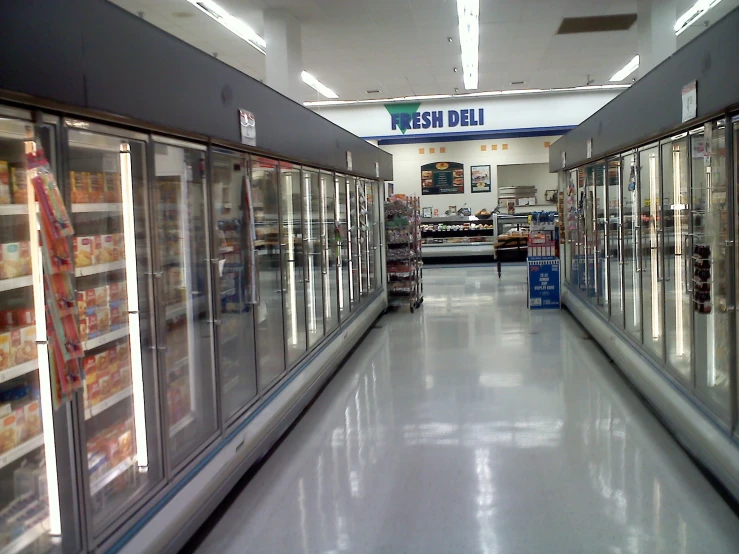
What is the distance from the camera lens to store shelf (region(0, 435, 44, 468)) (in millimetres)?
2611

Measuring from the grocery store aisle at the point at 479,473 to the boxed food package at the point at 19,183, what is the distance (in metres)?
1.93

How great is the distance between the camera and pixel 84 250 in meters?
3.16

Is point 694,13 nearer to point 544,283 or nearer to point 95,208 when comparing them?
point 544,283

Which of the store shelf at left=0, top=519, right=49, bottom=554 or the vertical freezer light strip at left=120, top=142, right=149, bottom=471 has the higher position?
the vertical freezer light strip at left=120, top=142, right=149, bottom=471

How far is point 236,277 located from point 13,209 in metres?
2.18

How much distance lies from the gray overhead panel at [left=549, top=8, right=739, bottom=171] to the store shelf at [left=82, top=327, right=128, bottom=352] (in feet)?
10.7

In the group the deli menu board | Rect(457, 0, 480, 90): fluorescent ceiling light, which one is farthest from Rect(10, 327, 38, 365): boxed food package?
the deli menu board

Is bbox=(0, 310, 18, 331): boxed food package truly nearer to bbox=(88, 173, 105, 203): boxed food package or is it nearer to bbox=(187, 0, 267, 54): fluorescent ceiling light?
bbox=(88, 173, 105, 203): boxed food package

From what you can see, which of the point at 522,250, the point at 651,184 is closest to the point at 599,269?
the point at 651,184

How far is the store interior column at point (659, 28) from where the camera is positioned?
8961 millimetres

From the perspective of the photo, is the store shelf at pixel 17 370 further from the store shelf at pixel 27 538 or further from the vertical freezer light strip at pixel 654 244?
the vertical freezer light strip at pixel 654 244

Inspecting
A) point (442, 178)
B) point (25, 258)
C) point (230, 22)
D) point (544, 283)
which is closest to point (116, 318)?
point (25, 258)

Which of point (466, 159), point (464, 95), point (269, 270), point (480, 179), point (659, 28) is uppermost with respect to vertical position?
point (464, 95)

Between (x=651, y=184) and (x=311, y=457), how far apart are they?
378 cm
